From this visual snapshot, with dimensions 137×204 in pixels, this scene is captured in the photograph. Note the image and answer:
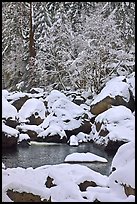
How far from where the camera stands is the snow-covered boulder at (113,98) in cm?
1589

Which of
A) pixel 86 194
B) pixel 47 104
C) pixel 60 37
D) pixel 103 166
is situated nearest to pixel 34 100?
pixel 47 104

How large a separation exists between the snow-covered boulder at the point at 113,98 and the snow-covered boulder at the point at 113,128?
87cm

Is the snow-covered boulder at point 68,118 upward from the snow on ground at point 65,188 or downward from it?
downward

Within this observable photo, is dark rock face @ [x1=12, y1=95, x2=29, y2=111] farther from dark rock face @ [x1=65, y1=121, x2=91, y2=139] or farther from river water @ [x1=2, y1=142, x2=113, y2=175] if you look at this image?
river water @ [x1=2, y1=142, x2=113, y2=175]

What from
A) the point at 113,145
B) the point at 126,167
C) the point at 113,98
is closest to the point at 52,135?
the point at 113,145

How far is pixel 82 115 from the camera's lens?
15.8 metres

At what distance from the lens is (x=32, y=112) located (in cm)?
1595

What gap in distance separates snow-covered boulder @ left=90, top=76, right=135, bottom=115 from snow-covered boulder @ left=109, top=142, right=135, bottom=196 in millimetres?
9385

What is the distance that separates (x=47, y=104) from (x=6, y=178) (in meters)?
11.9

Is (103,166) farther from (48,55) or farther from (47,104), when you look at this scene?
(48,55)

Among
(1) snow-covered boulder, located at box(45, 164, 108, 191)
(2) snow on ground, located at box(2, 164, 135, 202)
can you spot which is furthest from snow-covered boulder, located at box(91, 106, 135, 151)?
(2) snow on ground, located at box(2, 164, 135, 202)

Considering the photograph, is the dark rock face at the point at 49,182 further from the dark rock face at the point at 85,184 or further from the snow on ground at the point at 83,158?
the snow on ground at the point at 83,158

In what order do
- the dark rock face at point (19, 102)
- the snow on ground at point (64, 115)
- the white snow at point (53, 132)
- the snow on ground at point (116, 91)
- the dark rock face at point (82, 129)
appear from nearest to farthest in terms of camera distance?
1. the white snow at point (53, 132)
2. the dark rock face at point (82, 129)
3. the snow on ground at point (64, 115)
4. the snow on ground at point (116, 91)
5. the dark rock face at point (19, 102)

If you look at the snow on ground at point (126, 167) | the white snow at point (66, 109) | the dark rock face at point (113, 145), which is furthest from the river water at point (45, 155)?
the snow on ground at point (126, 167)
